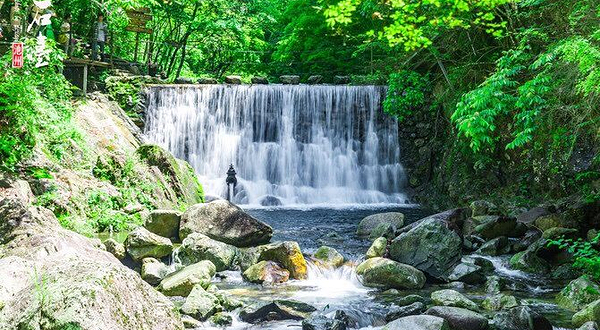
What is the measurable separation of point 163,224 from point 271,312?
4075 millimetres

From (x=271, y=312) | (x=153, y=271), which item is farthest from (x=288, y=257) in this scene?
(x=271, y=312)

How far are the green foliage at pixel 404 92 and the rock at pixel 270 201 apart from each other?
4098 mm

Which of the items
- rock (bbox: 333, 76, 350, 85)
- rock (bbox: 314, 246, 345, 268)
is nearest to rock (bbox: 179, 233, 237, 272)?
rock (bbox: 314, 246, 345, 268)

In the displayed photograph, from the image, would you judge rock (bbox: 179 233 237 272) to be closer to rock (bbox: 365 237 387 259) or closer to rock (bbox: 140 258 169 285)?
rock (bbox: 140 258 169 285)

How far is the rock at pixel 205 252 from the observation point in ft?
29.5

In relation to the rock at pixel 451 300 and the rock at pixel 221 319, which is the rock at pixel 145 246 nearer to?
the rock at pixel 221 319

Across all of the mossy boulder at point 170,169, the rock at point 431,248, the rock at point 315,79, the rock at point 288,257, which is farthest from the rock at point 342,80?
the rock at point 288,257

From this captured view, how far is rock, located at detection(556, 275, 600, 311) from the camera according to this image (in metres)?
7.08

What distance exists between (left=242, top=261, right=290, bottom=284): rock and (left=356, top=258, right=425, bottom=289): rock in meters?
1.22

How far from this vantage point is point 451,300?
7.14m

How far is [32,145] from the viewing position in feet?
30.8

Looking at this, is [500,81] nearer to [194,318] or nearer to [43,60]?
[194,318]

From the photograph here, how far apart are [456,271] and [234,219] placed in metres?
3.86

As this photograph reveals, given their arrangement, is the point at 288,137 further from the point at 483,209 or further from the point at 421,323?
the point at 421,323
